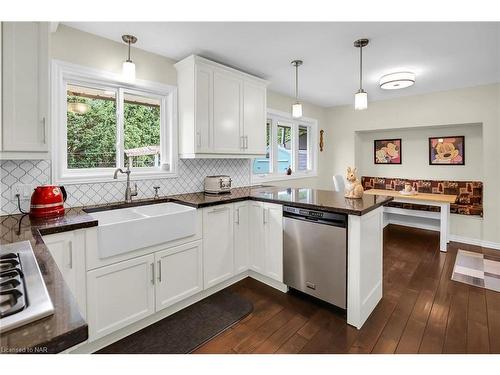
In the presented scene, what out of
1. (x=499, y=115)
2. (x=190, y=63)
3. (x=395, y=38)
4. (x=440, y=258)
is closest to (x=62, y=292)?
(x=190, y=63)

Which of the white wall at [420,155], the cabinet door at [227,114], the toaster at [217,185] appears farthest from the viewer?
the white wall at [420,155]

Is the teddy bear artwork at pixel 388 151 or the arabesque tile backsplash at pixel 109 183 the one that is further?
the teddy bear artwork at pixel 388 151

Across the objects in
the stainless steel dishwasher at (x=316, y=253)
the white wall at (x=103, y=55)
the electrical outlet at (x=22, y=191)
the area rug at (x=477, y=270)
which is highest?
the white wall at (x=103, y=55)

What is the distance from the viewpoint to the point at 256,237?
280cm

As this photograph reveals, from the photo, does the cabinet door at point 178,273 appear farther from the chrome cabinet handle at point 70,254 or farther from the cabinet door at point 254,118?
the cabinet door at point 254,118

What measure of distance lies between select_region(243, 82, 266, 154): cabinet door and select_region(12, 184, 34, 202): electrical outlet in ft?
6.75

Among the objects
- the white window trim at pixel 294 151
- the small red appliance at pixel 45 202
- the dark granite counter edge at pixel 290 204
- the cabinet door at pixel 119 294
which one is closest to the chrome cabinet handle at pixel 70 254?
the cabinet door at pixel 119 294

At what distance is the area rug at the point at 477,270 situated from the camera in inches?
110

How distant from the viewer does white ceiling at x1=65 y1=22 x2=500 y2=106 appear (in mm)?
2193

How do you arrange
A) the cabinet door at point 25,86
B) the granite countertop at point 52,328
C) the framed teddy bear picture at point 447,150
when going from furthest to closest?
the framed teddy bear picture at point 447,150, the cabinet door at point 25,86, the granite countertop at point 52,328

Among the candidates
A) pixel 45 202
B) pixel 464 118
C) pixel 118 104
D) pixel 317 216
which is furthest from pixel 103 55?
pixel 464 118

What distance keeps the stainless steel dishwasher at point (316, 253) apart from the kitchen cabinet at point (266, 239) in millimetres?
71

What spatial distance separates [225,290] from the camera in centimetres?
269
